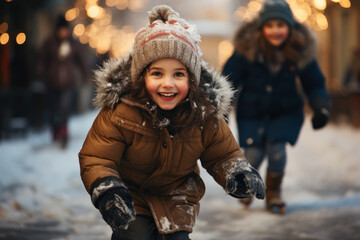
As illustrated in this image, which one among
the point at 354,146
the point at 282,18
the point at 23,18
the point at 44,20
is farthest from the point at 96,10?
the point at 282,18

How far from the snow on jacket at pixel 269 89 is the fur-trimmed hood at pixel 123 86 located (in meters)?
1.64

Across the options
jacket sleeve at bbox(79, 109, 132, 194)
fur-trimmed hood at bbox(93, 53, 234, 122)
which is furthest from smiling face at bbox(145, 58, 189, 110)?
jacket sleeve at bbox(79, 109, 132, 194)

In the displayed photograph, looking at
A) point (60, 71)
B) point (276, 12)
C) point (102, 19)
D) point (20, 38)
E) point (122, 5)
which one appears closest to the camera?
point (276, 12)

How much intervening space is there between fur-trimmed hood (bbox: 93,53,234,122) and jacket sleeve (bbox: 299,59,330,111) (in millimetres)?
1901

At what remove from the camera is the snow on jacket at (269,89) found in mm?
4992

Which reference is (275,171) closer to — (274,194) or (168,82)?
(274,194)

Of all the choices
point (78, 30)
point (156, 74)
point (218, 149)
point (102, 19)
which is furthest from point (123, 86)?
point (102, 19)

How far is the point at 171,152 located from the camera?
9.94 ft

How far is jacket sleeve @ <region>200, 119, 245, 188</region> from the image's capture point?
124 inches

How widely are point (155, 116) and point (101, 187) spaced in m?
0.53

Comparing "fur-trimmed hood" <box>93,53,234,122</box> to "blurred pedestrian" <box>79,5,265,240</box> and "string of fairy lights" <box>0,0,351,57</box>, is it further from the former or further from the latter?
"string of fairy lights" <box>0,0,351,57</box>

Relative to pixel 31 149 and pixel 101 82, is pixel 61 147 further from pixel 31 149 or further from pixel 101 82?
pixel 101 82

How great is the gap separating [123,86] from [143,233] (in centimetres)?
81

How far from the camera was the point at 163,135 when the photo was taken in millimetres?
3045
